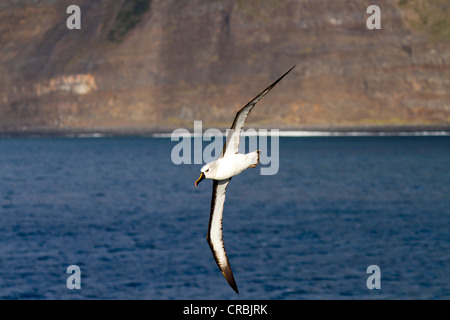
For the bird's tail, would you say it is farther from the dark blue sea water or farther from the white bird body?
the dark blue sea water

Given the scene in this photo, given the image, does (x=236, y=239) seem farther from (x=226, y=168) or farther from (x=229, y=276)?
(x=226, y=168)

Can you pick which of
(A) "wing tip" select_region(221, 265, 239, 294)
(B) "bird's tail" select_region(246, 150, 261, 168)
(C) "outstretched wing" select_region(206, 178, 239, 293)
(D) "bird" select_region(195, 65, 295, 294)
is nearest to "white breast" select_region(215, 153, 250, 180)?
(D) "bird" select_region(195, 65, 295, 294)

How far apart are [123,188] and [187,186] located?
12.6 m

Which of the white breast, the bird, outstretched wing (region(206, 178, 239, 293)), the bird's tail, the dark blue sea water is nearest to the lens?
the bird

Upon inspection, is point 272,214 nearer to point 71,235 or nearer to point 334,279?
point 71,235

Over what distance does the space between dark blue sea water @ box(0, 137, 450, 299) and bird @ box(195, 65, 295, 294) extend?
39.4 metres

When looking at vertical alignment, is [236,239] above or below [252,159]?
above

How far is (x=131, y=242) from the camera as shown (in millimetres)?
84000

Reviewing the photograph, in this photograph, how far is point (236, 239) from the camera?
85.4 metres

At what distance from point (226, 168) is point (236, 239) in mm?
69353

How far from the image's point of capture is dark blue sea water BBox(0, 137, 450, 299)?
202 ft

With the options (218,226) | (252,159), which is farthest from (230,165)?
(218,226)

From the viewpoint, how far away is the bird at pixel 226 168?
16.4 metres

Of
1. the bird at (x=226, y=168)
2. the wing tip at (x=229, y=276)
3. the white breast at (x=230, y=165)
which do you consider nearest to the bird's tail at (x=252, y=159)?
the bird at (x=226, y=168)
